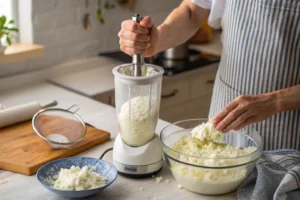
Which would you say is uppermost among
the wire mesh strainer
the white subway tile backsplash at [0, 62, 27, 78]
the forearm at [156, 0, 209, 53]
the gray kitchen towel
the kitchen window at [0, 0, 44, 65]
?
the forearm at [156, 0, 209, 53]

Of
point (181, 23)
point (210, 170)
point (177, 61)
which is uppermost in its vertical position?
point (181, 23)

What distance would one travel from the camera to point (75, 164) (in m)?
1.52

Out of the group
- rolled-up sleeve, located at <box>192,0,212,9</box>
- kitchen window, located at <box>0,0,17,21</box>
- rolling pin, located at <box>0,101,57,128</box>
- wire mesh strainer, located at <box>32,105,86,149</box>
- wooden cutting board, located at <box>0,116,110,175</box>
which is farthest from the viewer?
kitchen window, located at <box>0,0,17,21</box>

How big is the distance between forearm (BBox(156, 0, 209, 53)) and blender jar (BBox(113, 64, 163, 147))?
1.28 ft

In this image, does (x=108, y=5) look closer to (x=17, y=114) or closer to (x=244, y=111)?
(x=17, y=114)

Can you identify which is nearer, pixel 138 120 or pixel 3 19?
pixel 138 120

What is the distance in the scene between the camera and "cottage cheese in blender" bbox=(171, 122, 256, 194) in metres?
1.40

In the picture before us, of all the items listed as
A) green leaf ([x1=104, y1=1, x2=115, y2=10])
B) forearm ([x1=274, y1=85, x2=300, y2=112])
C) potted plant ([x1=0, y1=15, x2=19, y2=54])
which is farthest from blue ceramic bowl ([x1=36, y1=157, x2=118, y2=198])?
green leaf ([x1=104, y1=1, x2=115, y2=10])

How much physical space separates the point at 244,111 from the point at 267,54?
301mm

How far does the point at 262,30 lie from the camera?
1717 millimetres

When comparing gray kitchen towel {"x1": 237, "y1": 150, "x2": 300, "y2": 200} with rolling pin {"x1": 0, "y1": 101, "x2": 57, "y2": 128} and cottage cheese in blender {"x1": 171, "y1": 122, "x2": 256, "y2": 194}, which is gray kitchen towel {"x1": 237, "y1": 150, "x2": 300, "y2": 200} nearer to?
cottage cheese in blender {"x1": 171, "y1": 122, "x2": 256, "y2": 194}

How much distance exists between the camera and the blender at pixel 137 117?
1.47 meters

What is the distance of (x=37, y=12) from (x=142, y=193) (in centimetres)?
130

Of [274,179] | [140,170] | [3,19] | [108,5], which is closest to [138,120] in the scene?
[140,170]
